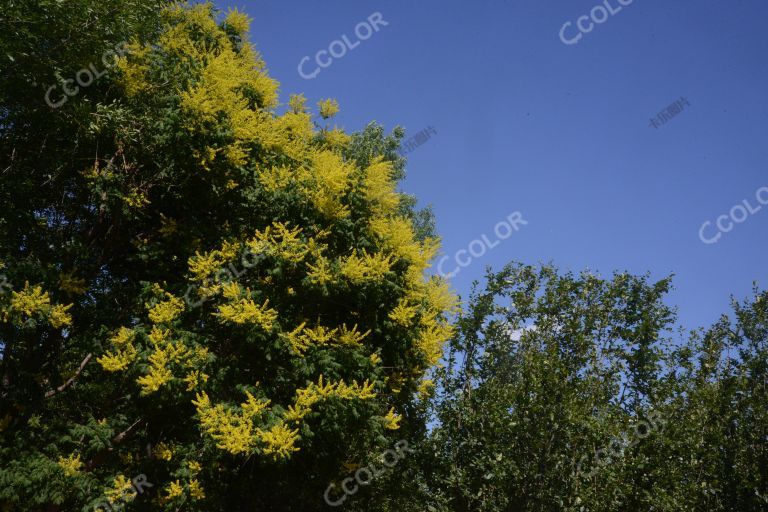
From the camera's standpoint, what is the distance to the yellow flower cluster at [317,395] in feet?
26.1

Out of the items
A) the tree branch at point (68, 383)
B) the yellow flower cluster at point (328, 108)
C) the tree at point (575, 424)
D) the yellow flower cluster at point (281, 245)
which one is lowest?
the tree at point (575, 424)

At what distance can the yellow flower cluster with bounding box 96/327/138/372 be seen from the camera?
8.12m

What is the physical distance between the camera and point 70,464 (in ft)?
26.3

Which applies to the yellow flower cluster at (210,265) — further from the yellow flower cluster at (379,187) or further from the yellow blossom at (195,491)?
the yellow blossom at (195,491)

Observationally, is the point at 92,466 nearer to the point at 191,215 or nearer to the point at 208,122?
the point at 191,215

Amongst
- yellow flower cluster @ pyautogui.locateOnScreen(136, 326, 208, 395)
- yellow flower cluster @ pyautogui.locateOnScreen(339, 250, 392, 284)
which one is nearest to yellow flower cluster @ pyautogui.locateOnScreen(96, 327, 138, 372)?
yellow flower cluster @ pyautogui.locateOnScreen(136, 326, 208, 395)

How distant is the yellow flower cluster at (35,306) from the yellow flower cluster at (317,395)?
3.95 metres

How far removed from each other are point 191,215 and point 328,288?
343 cm

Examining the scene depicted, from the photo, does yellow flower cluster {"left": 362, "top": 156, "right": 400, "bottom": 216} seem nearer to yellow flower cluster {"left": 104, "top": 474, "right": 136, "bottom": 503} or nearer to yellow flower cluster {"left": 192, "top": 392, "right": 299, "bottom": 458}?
yellow flower cluster {"left": 192, "top": 392, "right": 299, "bottom": 458}

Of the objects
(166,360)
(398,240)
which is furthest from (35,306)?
(398,240)

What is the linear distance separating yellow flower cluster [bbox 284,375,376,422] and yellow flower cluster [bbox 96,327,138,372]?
106 inches

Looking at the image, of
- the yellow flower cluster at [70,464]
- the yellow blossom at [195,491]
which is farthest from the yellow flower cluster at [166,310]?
the yellow blossom at [195,491]

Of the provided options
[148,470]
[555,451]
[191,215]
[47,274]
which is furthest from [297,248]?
[555,451]

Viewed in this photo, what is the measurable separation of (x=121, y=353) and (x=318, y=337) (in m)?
3.19
